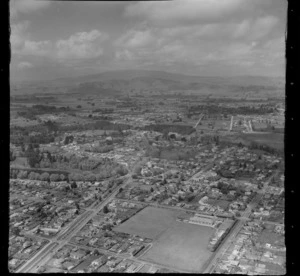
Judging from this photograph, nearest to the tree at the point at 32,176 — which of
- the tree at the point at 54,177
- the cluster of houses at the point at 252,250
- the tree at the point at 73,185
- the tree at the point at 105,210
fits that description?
the tree at the point at 54,177

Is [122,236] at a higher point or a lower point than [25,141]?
lower

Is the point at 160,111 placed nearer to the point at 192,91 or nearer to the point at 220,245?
the point at 192,91

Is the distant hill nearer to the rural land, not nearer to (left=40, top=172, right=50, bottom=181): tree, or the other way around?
the rural land

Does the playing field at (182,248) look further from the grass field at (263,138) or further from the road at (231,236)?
the grass field at (263,138)

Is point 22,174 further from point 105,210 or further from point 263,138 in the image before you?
point 263,138

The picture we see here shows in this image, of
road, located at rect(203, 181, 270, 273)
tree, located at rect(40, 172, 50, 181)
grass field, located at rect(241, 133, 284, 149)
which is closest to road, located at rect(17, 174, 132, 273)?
tree, located at rect(40, 172, 50, 181)

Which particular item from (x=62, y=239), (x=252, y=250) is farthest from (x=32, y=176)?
(x=252, y=250)
